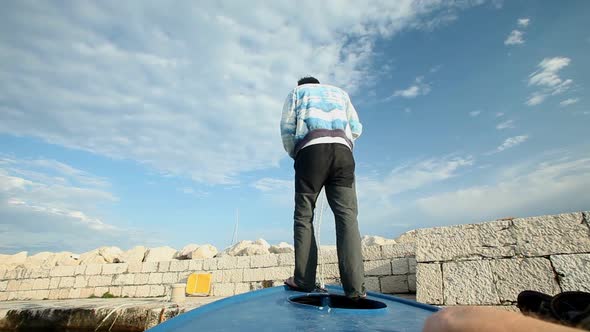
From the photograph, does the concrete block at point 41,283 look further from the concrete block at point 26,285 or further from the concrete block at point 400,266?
the concrete block at point 400,266

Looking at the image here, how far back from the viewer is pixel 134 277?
319 inches

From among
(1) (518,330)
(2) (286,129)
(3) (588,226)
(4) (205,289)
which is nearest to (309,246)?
(2) (286,129)

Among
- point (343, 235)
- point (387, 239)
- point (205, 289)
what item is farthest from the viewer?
point (387, 239)

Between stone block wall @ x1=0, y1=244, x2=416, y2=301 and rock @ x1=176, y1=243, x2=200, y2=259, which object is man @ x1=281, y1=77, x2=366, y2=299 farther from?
rock @ x1=176, y1=243, x2=200, y2=259

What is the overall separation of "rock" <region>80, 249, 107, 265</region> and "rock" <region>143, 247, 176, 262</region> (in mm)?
1576

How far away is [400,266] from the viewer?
5035 mm

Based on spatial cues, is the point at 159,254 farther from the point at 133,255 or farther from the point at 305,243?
the point at 305,243

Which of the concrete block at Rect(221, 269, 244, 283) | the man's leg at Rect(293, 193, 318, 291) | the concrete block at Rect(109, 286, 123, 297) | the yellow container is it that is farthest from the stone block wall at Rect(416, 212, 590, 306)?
the concrete block at Rect(109, 286, 123, 297)

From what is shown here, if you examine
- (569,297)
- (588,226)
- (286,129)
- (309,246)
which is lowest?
(569,297)

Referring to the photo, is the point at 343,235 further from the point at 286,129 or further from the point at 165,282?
the point at 165,282

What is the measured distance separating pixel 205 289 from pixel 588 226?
226 inches

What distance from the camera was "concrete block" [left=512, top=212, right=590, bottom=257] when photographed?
104 inches

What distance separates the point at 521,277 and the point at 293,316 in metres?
2.37

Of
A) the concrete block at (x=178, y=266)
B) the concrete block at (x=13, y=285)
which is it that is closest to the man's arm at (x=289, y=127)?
the concrete block at (x=178, y=266)
